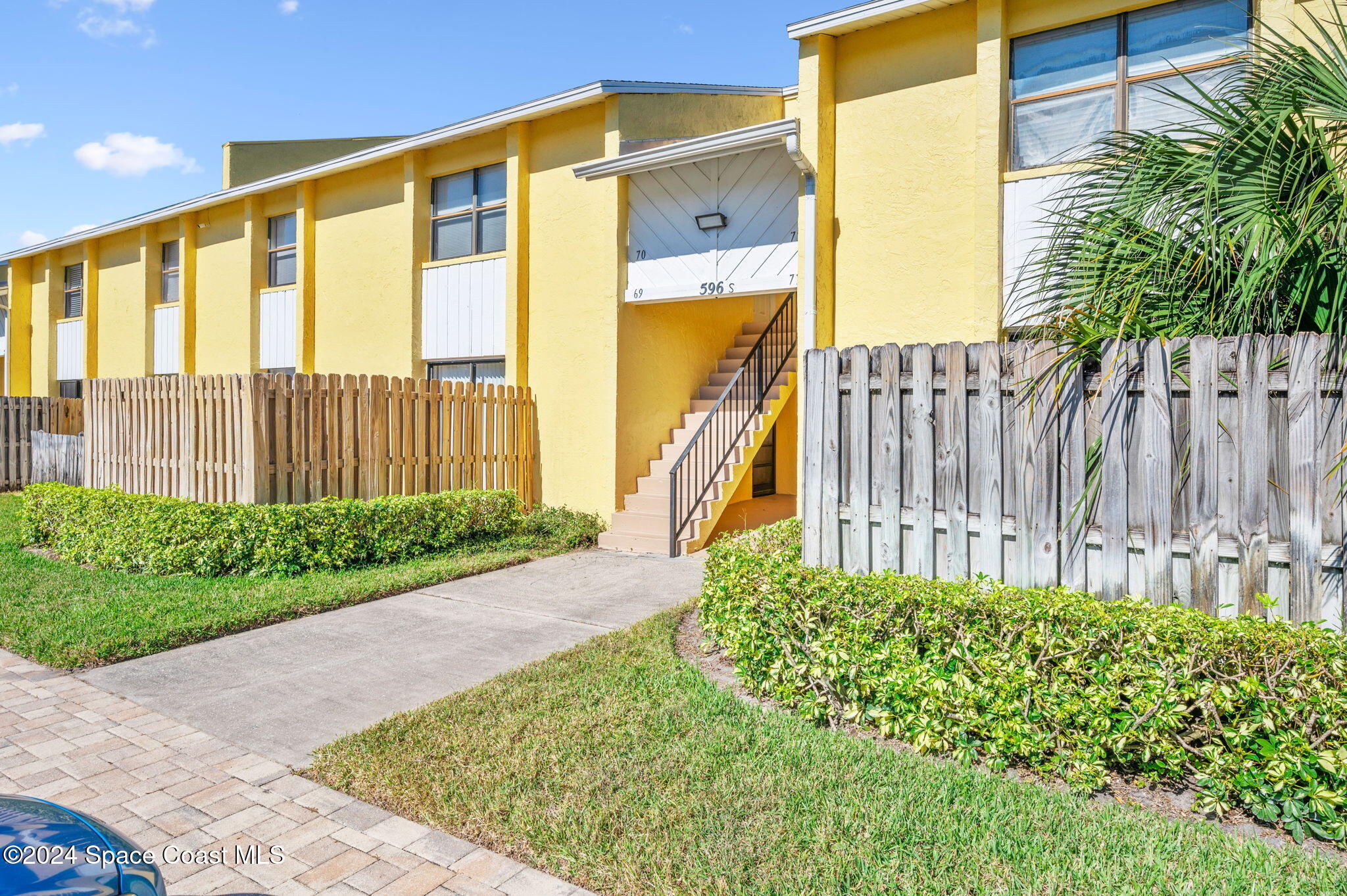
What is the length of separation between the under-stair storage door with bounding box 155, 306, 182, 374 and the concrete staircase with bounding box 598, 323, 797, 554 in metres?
12.0

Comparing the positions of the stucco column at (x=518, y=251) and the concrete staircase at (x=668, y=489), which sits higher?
the stucco column at (x=518, y=251)

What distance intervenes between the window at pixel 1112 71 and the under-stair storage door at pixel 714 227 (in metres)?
2.52

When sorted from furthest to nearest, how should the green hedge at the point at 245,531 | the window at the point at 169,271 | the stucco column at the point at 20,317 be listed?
1. the stucco column at the point at 20,317
2. the window at the point at 169,271
3. the green hedge at the point at 245,531

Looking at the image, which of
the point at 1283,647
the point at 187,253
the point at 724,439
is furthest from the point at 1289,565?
the point at 187,253

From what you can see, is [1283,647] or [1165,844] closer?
[1165,844]

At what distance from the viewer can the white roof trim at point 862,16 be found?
803 centimetres

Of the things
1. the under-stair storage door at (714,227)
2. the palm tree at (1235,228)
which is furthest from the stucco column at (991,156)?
the palm tree at (1235,228)

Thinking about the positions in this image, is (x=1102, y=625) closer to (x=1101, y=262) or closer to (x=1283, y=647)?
(x=1283, y=647)

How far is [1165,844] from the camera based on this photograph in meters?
3.13

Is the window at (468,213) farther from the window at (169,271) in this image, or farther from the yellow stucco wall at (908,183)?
the window at (169,271)

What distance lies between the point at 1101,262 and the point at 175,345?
18.3 meters

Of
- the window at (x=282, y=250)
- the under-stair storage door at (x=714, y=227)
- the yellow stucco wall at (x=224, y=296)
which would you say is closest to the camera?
the under-stair storage door at (x=714, y=227)

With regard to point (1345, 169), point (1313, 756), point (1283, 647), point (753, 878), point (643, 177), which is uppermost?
point (643, 177)

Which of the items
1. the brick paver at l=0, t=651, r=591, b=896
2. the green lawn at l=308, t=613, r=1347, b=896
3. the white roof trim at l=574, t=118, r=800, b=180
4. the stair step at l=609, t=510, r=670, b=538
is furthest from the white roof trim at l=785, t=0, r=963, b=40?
the brick paver at l=0, t=651, r=591, b=896
